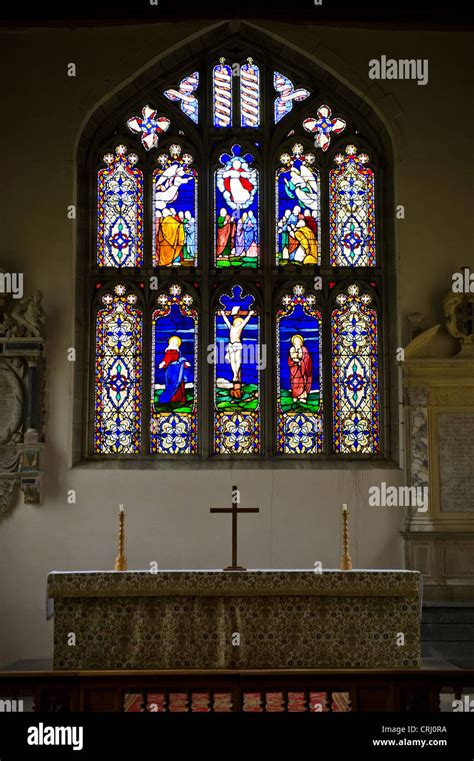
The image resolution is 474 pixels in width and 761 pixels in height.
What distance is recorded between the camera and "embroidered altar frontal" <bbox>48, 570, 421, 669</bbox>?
6461 mm

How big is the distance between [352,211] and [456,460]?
279 centimetres

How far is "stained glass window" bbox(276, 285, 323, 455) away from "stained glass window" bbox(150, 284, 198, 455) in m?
0.87

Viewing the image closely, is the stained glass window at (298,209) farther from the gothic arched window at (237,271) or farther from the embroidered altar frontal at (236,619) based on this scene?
the embroidered altar frontal at (236,619)

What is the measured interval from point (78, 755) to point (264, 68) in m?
8.16

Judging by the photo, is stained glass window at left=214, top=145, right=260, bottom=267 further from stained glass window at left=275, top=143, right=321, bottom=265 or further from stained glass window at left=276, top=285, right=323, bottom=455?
stained glass window at left=276, top=285, right=323, bottom=455

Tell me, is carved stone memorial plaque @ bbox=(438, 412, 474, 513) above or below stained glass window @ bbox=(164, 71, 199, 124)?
below

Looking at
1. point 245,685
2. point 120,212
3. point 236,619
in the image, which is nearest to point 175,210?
point 120,212

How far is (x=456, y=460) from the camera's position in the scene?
908 centimetres

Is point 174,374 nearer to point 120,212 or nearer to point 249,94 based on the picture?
point 120,212

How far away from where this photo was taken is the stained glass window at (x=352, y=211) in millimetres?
9938

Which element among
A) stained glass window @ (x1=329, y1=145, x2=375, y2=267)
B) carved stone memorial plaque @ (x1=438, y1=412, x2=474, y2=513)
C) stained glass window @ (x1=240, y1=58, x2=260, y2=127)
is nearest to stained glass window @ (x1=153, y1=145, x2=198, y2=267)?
stained glass window @ (x1=240, y1=58, x2=260, y2=127)

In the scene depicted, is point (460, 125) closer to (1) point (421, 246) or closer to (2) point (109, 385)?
(1) point (421, 246)

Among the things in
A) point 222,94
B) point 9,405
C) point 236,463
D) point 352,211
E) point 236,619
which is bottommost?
point 236,619

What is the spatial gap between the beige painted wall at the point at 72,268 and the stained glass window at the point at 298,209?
0.88 metres
